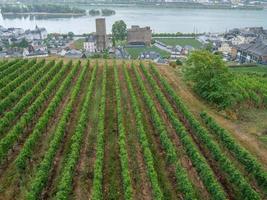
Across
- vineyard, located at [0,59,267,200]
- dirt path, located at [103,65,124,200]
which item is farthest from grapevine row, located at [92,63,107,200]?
dirt path, located at [103,65,124,200]

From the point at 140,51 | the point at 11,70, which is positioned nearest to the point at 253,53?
the point at 140,51

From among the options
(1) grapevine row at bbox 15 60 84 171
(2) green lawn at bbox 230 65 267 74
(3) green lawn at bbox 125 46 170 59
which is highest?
(1) grapevine row at bbox 15 60 84 171

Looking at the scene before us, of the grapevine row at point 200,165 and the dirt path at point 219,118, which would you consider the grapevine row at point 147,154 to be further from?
the dirt path at point 219,118

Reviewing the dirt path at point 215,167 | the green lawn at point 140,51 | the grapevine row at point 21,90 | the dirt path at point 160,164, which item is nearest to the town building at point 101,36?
the green lawn at point 140,51

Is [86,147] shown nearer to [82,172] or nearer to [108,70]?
[82,172]

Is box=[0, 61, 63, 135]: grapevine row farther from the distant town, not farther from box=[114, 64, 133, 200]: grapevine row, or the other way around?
the distant town

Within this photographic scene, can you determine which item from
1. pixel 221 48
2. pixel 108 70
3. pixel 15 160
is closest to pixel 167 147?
pixel 15 160

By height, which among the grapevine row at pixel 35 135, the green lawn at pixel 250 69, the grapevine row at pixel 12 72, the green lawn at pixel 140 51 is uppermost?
the grapevine row at pixel 12 72
